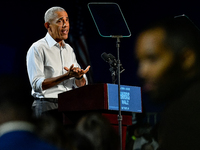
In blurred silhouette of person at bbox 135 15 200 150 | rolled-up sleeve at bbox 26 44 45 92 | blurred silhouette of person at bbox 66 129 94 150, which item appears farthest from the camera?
blurred silhouette of person at bbox 135 15 200 150

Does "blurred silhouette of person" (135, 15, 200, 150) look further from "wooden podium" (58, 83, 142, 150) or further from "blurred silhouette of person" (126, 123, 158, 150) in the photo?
"wooden podium" (58, 83, 142, 150)

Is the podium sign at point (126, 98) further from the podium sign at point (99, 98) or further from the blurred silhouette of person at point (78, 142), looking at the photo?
the blurred silhouette of person at point (78, 142)

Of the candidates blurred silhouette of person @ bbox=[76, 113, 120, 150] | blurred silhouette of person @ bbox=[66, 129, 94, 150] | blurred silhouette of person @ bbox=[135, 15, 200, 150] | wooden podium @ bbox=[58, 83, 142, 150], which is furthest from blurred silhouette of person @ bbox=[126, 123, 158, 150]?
blurred silhouette of person @ bbox=[66, 129, 94, 150]

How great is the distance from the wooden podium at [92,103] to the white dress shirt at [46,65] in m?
0.18

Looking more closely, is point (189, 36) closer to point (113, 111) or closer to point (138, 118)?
point (138, 118)

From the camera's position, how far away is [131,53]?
4625 mm

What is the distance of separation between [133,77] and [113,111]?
2343 millimetres

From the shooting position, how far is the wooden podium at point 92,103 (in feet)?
7.04

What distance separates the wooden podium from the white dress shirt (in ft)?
0.59

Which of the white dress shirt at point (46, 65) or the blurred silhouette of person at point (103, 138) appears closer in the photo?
the blurred silhouette of person at point (103, 138)

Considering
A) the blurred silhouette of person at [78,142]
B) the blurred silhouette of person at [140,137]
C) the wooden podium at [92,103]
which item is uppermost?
the wooden podium at [92,103]

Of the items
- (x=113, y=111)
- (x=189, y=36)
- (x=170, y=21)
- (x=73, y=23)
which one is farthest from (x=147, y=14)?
(x=113, y=111)

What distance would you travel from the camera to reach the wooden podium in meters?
2.14

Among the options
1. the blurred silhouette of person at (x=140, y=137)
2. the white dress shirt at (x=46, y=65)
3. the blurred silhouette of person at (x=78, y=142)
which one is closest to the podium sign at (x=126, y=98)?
the white dress shirt at (x=46, y=65)
